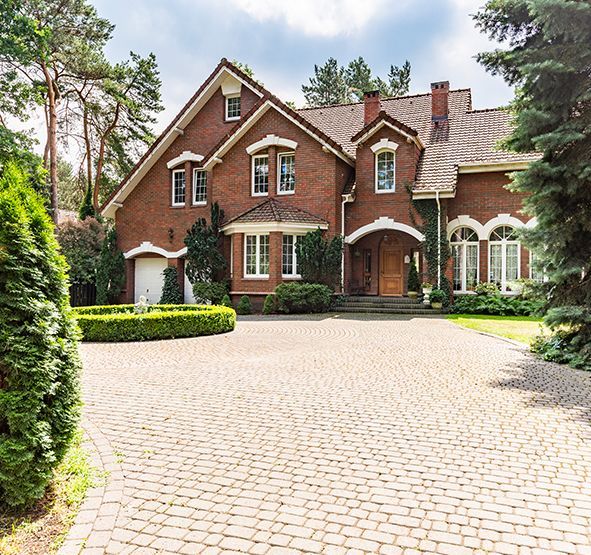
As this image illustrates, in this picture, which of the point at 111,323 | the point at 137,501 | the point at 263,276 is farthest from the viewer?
the point at 263,276

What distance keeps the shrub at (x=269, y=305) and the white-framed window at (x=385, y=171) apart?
20.0 ft

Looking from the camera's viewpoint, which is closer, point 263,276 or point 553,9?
point 553,9

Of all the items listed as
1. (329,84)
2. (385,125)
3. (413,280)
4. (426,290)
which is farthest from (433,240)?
(329,84)

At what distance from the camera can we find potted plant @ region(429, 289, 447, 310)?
18.4 meters

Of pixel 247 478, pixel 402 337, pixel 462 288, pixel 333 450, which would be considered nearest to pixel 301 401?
pixel 333 450

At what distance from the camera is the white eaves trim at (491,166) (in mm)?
18672

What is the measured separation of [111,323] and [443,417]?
28.2 ft

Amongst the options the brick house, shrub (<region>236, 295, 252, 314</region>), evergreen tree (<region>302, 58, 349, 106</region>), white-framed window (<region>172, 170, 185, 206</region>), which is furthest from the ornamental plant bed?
evergreen tree (<region>302, 58, 349, 106</region>)

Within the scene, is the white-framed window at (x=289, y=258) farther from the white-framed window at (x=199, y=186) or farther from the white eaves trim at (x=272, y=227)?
the white-framed window at (x=199, y=186)

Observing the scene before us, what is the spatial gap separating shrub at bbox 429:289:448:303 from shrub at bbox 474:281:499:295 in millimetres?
1534

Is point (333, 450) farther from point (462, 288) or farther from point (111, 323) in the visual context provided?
point (462, 288)

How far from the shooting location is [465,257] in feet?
64.8

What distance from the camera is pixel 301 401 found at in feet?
19.9

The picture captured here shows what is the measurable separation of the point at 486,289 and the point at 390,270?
410 cm
